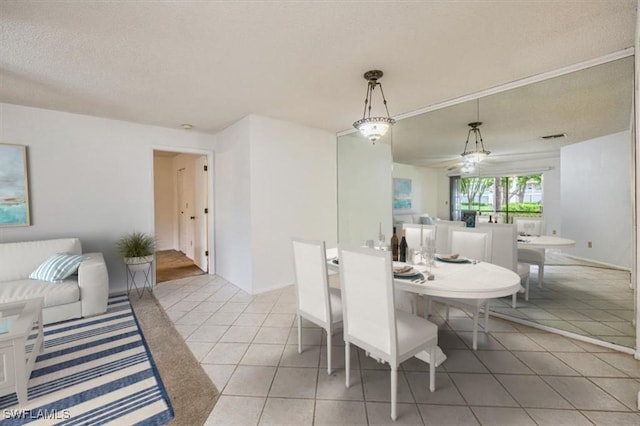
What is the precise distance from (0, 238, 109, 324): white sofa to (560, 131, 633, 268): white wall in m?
4.80

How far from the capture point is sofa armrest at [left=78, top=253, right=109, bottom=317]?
2.84 meters

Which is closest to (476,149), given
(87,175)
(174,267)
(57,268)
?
(57,268)

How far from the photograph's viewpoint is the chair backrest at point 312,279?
1.95 meters

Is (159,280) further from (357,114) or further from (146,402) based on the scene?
(357,114)

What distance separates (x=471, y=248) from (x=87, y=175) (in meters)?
4.70

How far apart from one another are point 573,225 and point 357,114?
2.62 meters

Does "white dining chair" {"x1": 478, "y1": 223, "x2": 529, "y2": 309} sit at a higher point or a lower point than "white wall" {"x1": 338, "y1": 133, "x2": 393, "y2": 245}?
lower

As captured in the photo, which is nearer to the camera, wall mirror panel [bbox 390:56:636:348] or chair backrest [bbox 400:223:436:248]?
wall mirror panel [bbox 390:56:636:348]

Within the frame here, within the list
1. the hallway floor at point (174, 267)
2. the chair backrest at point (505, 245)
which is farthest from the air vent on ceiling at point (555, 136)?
the hallway floor at point (174, 267)

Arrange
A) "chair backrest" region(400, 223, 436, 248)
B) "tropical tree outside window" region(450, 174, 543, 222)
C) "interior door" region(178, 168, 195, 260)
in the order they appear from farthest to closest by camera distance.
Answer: "interior door" region(178, 168, 195, 260)
"chair backrest" region(400, 223, 436, 248)
"tropical tree outside window" region(450, 174, 543, 222)

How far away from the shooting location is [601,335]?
2.31 meters

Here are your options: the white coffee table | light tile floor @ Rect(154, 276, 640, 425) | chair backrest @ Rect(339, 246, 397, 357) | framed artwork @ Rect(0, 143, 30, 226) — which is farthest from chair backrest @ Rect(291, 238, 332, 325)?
framed artwork @ Rect(0, 143, 30, 226)

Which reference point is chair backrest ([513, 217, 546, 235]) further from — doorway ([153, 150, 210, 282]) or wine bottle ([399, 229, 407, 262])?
doorway ([153, 150, 210, 282])

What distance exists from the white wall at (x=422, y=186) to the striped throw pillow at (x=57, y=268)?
3879mm
